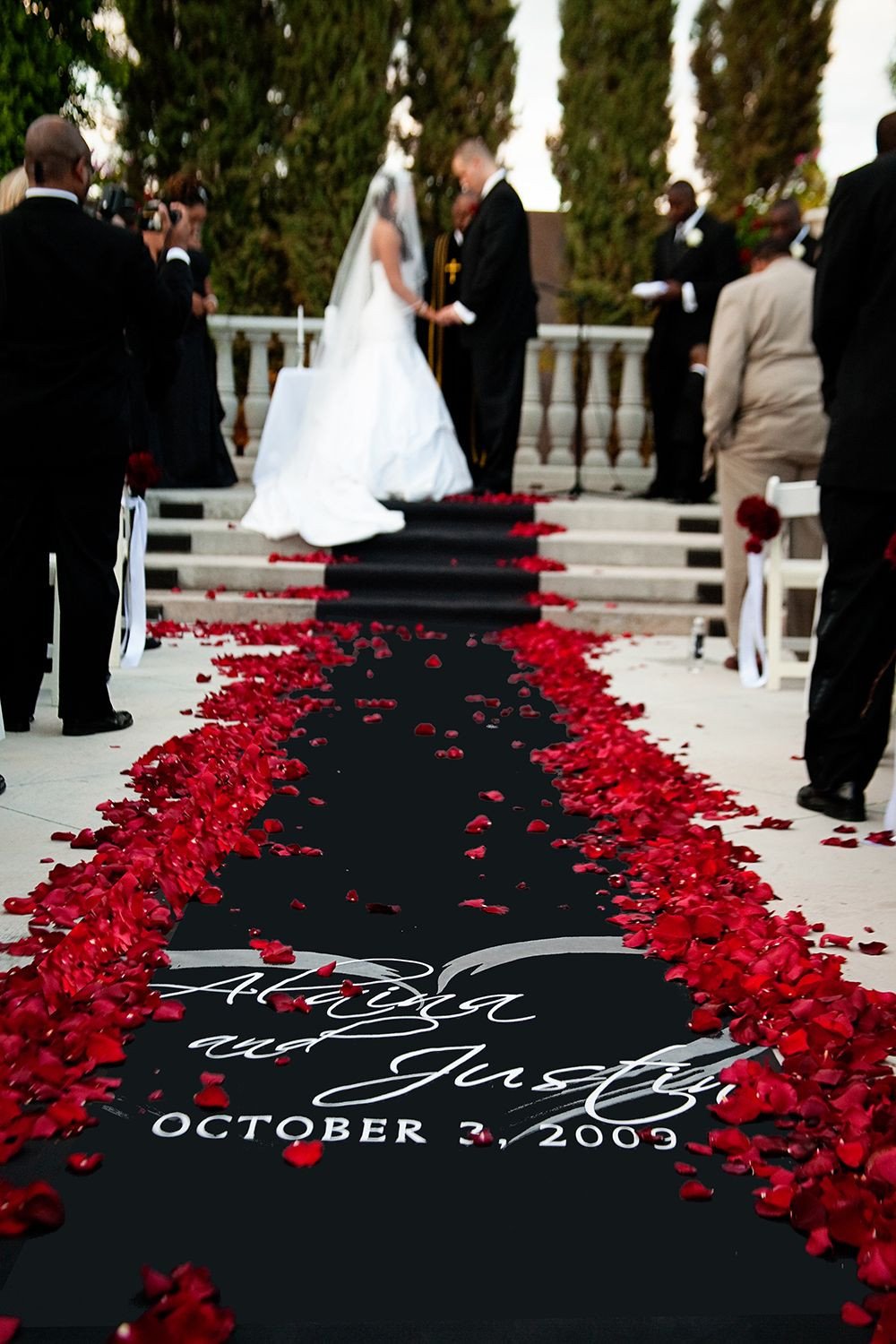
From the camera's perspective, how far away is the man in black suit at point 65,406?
5.15m

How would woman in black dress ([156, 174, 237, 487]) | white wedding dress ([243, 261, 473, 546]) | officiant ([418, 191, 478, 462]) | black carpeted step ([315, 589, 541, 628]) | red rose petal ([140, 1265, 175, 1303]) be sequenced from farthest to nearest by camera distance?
officiant ([418, 191, 478, 462]) → woman in black dress ([156, 174, 237, 487]) → white wedding dress ([243, 261, 473, 546]) → black carpeted step ([315, 589, 541, 628]) → red rose petal ([140, 1265, 175, 1303])

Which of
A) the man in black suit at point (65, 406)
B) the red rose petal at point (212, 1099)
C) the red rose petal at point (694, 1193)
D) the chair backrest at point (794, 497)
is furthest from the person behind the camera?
the chair backrest at point (794, 497)

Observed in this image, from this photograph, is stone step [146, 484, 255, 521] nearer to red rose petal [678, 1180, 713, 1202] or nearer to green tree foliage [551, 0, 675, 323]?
green tree foliage [551, 0, 675, 323]

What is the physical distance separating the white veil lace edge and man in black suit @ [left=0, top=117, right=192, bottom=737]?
498 cm

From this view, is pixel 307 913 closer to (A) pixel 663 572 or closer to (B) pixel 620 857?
(B) pixel 620 857

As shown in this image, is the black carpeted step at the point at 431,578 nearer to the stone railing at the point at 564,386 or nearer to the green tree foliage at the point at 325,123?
the stone railing at the point at 564,386

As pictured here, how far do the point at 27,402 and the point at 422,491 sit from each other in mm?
5205

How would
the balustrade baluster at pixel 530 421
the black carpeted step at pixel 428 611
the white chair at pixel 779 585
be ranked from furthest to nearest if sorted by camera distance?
the balustrade baluster at pixel 530 421
the black carpeted step at pixel 428 611
the white chair at pixel 779 585

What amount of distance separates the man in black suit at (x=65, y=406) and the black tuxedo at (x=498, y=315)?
5.05 m

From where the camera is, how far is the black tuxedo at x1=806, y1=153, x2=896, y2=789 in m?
4.34

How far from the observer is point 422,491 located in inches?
404

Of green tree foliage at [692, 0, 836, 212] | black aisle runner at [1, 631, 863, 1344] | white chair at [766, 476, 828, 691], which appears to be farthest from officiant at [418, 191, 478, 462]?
black aisle runner at [1, 631, 863, 1344]

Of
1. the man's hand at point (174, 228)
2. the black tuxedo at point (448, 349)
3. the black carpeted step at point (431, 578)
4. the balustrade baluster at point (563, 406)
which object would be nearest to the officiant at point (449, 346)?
the black tuxedo at point (448, 349)

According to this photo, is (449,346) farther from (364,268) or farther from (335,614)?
(335,614)
